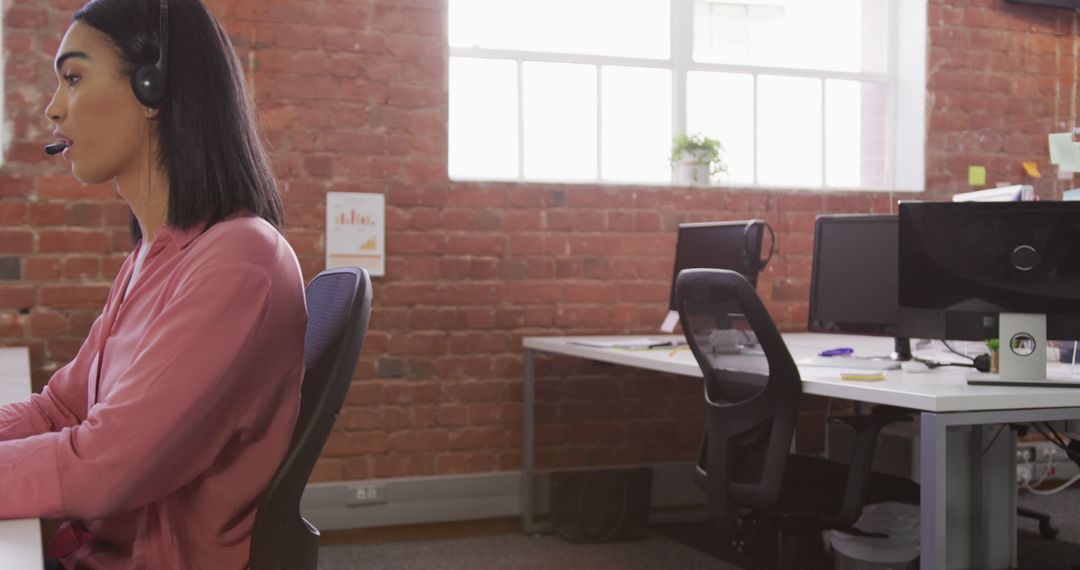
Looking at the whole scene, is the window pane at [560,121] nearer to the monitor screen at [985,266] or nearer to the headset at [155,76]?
the monitor screen at [985,266]

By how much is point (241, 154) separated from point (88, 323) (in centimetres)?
260

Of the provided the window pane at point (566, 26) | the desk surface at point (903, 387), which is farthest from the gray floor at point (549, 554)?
the window pane at point (566, 26)

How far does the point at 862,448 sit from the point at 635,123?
2.15 metres

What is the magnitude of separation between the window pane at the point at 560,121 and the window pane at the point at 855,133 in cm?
115

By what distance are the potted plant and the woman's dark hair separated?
3165mm

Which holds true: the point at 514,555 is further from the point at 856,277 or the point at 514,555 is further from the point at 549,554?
the point at 856,277

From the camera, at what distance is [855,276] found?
3.13 m

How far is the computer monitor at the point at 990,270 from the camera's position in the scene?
2.23m

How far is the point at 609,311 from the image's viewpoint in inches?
160

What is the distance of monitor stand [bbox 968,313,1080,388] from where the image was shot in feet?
7.25

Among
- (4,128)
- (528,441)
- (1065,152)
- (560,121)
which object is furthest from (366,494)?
(1065,152)

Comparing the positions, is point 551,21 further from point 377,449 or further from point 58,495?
point 58,495

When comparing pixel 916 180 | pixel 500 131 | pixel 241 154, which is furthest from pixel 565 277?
pixel 241 154

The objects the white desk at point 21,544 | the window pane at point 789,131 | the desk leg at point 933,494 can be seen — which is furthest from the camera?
the window pane at point 789,131
